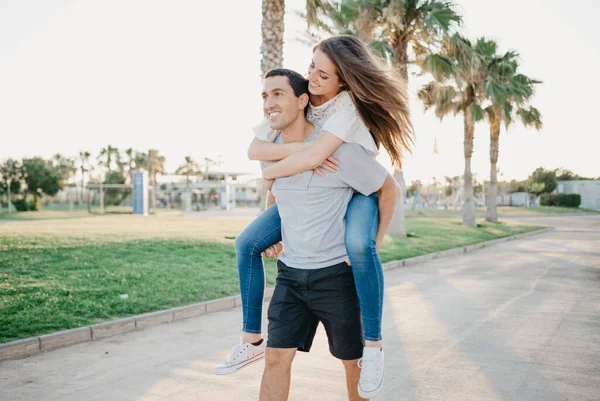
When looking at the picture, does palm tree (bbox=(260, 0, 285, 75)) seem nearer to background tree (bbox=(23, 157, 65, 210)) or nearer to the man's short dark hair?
the man's short dark hair

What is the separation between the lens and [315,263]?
2.78 meters

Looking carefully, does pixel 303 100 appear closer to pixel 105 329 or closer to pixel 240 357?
pixel 240 357

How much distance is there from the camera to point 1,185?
2201 inches

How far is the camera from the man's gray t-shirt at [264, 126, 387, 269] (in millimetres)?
2762

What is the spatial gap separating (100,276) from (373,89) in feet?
24.5

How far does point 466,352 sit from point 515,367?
628 millimetres

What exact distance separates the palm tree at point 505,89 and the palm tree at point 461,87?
0.93m

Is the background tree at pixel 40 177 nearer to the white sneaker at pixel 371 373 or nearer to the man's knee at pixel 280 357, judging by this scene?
the man's knee at pixel 280 357

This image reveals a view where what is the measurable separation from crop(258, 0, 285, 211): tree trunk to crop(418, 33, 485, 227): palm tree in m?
7.59

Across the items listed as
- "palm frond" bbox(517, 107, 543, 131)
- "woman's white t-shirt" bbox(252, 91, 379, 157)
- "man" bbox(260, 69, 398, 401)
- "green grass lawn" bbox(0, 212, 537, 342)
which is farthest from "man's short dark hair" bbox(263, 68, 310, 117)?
"palm frond" bbox(517, 107, 543, 131)

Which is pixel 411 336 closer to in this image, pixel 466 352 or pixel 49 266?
pixel 466 352

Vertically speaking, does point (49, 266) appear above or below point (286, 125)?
below

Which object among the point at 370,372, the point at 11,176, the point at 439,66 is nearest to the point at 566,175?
the point at 11,176

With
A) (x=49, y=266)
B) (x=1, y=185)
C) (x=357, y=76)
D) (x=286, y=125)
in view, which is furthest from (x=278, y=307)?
(x=1, y=185)
